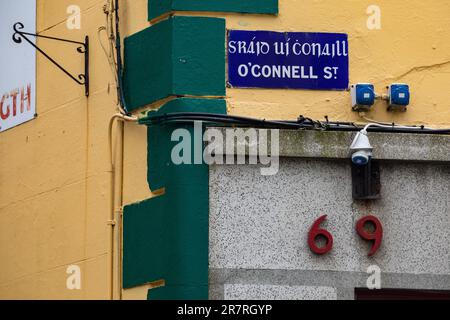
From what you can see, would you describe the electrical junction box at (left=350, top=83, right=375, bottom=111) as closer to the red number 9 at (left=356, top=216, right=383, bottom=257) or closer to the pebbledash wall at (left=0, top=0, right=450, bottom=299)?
the pebbledash wall at (left=0, top=0, right=450, bottom=299)

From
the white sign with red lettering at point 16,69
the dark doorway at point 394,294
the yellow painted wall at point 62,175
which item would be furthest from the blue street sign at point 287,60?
the white sign with red lettering at point 16,69

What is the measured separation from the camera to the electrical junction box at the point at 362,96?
1225 centimetres

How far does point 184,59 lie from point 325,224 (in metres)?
1.86

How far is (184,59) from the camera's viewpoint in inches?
481

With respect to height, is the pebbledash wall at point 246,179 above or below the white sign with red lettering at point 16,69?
below

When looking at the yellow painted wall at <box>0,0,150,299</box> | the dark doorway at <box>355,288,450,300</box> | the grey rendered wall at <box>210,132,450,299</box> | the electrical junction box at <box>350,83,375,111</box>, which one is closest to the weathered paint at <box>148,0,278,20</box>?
the yellow painted wall at <box>0,0,150,299</box>

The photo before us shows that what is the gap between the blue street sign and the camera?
12.3 metres

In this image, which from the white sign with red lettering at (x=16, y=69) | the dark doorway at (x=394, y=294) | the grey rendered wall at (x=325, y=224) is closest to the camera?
the grey rendered wall at (x=325, y=224)

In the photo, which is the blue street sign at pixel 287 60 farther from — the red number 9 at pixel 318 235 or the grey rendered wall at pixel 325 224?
the red number 9 at pixel 318 235

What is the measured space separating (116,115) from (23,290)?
2.08 metres

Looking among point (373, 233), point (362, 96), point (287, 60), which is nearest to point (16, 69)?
point (287, 60)

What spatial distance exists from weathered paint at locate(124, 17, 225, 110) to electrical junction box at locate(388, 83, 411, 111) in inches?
57.9

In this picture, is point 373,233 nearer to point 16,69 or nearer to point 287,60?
point 287,60

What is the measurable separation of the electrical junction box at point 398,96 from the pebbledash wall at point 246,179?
91 mm
